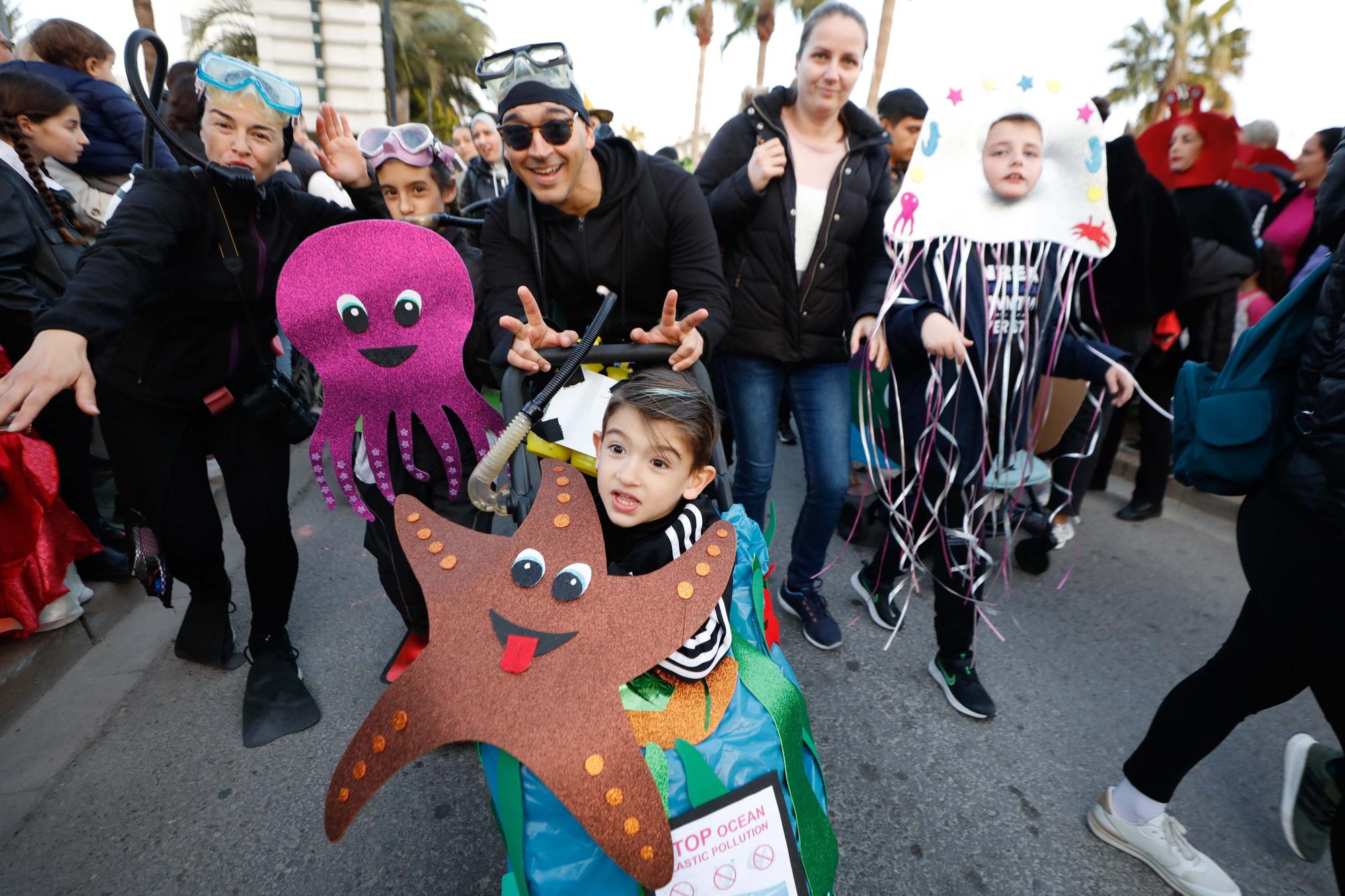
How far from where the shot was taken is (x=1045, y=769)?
2.17 metres

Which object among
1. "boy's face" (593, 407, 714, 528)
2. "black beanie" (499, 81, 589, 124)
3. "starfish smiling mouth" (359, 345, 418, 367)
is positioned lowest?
"boy's face" (593, 407, 714, 528)

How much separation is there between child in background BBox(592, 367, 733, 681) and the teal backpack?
42.2 inches

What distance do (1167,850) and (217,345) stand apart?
9.76 feet

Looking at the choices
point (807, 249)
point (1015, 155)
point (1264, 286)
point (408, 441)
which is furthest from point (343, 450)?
point (1264, 286)

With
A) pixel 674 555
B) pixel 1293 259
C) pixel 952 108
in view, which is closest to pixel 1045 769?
pixel 674 555

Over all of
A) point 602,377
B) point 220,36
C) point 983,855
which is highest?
point 220,36

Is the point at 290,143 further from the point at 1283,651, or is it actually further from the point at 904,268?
the point at 1283,651

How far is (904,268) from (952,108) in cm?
48

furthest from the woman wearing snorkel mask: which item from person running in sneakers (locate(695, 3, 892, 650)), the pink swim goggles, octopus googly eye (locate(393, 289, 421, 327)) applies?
person running in sneakers (locate(695, 3, 892, 650))

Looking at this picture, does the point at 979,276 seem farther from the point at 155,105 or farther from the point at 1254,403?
the point at 155,105

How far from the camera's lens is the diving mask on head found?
1.86 m

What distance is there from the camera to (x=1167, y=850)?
1781mm

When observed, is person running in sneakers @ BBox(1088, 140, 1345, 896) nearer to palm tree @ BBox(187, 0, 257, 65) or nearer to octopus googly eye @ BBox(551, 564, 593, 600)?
octopus googly eye @ BBox(551, 564, 593, 600)

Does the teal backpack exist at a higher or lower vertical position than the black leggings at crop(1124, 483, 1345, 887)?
higher
